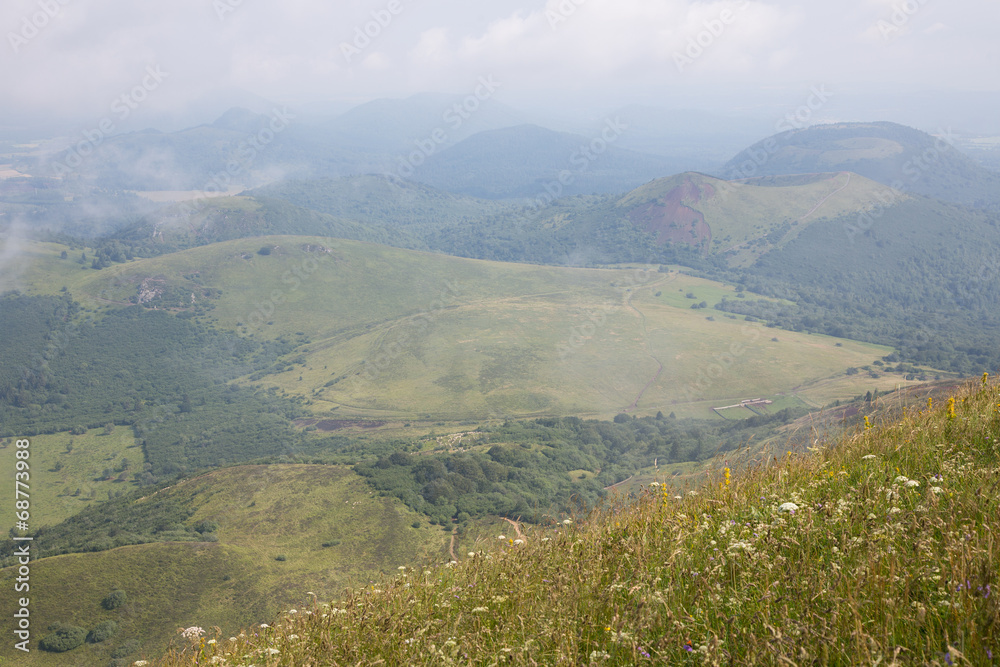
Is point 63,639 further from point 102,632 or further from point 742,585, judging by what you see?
point 742,585

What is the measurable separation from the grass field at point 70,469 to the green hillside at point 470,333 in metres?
32.7

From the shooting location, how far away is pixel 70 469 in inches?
3745

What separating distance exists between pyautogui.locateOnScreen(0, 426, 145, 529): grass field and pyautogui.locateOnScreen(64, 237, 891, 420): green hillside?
107 feet

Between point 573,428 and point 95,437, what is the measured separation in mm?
92456

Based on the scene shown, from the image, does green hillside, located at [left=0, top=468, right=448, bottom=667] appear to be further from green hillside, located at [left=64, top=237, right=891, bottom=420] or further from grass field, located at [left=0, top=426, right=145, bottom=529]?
green hillside, located at [left=64, top=237, right=891, bottom=420]

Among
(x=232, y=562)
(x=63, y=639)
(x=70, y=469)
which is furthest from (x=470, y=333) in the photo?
(x=63, y=639)

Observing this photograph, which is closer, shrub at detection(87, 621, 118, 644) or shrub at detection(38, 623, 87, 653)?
shrub at detection(38, 623, 87, 653)

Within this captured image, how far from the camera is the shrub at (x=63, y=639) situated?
98.5ft

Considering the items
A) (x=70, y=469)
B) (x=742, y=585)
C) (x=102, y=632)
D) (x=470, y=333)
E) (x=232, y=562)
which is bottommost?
(x=70, y=469)

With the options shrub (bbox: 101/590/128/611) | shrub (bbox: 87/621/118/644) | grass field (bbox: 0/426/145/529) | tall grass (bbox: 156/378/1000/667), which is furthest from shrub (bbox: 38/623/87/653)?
grass field (bbox: 0/426/145/529)

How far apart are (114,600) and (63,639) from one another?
3.28 metres

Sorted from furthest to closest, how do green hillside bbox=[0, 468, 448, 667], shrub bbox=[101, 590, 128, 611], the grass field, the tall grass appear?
the grass field → shrub bbox=[101, 590, 128, 611] → green hillside bbox=[0, 468, 448, 667] → the tall grass

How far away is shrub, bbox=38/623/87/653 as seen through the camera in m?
30.0

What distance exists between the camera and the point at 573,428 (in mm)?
87312
